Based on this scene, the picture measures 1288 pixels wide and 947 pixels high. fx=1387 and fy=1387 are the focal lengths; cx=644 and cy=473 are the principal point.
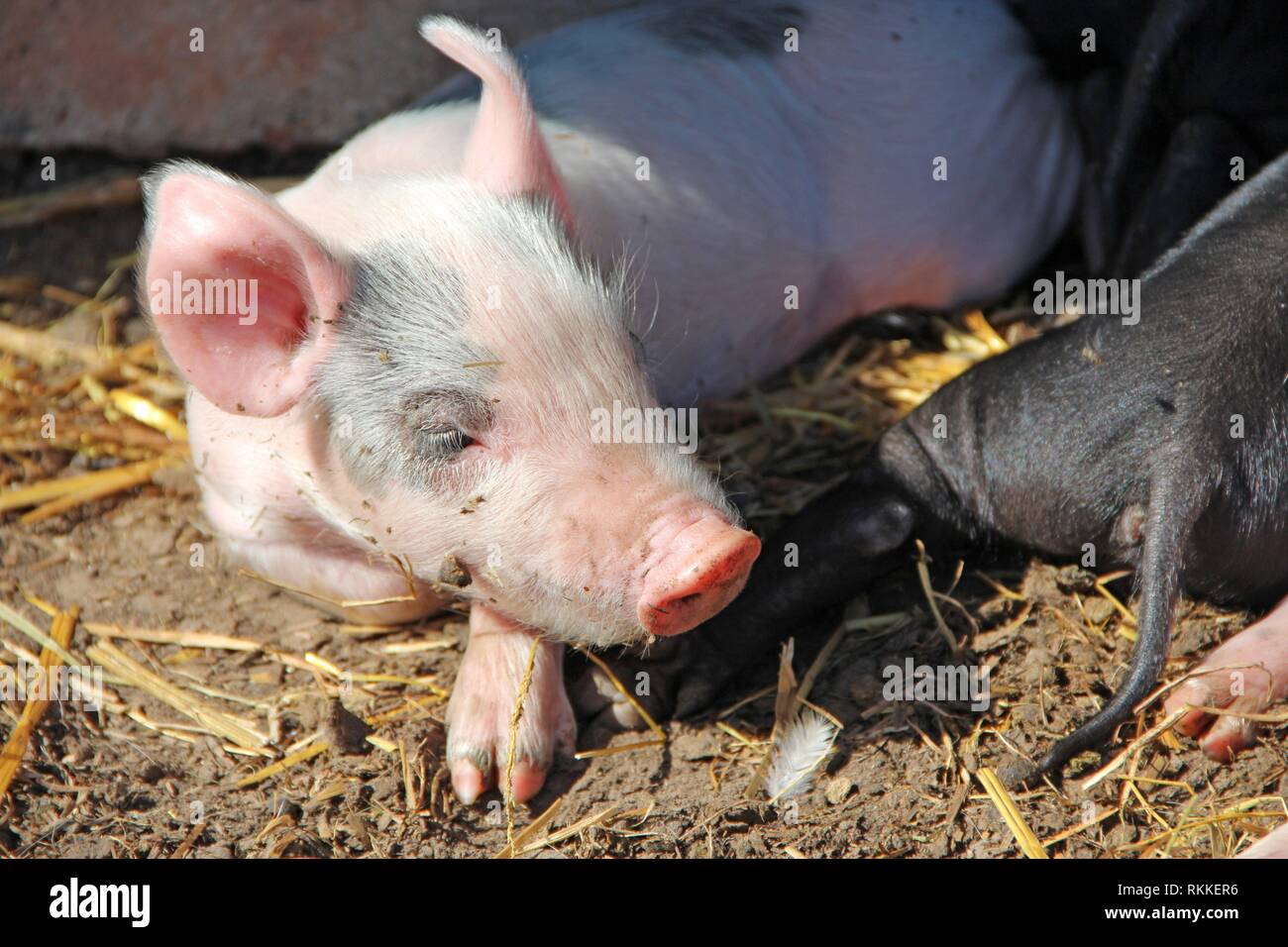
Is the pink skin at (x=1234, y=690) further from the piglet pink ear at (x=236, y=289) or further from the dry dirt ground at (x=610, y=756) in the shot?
the piglet pink ear at (x=236, y=289)

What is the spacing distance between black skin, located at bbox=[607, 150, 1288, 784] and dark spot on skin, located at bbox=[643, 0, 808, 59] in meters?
1.28

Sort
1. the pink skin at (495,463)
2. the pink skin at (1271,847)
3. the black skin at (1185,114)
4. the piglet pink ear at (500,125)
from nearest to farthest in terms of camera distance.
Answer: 1. the pink skin at (1271,847)
2. the pink skin at (495,463)
3. the piglet pink ear at (500,125)
4. the black skin at (1185,114)

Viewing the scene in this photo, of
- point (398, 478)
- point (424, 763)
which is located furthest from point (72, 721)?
point (398, 478)

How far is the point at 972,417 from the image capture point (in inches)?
116

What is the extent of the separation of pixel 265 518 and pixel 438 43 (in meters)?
1.10

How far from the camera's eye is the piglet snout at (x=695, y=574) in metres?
2.40

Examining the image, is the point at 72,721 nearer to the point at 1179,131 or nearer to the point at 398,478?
the point at 398,478

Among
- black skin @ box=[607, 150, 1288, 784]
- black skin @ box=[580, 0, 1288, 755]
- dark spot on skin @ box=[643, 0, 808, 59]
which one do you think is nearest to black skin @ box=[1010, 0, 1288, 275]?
black skin @ box=[580, 0, 1288, 755]

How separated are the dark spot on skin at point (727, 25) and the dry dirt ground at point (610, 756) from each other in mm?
1174

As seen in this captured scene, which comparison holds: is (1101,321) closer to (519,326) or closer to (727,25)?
→ (519,326)

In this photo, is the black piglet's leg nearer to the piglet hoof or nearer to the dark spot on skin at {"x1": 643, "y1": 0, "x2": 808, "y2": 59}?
the piglet hoof

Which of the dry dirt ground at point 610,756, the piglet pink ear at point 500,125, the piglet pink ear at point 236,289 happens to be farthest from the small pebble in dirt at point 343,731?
the piglet pink ear at point 500,125

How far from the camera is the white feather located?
2.70m

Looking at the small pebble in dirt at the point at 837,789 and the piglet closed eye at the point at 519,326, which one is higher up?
the piglet closed eye at the point at 519,326
